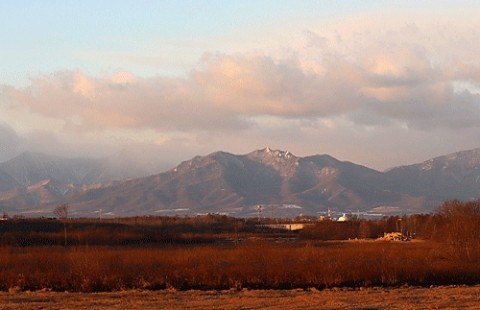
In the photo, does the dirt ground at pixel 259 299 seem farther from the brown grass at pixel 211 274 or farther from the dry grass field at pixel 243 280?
the brown grass at pixel 211 274

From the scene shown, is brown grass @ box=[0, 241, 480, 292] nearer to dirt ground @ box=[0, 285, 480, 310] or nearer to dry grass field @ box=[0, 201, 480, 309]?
dry grass field @ box=[0, 201, 480, 309]

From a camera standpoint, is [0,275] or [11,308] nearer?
[11,308]

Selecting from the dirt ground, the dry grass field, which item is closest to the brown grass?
the dry grass field

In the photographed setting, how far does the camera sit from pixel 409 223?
143 metres

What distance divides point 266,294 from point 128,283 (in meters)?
8.12

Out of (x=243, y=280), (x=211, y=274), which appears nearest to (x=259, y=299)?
(x=243, y=280)

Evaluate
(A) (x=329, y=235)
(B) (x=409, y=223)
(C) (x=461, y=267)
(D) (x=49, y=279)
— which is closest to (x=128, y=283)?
(D) (x=49, y=279)

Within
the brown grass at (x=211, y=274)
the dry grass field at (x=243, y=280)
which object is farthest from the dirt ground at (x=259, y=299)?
the brown grass at (x=211, y=274)

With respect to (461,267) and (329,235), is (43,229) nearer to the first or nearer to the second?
(329,235)

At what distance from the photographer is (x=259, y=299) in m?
37.7

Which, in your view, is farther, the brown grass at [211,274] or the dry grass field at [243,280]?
the brown grass at [211,274]

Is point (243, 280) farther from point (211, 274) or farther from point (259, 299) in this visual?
point (259, 299)

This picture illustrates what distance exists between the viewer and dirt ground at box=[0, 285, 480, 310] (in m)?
35.0

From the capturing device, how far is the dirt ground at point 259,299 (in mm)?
34969
